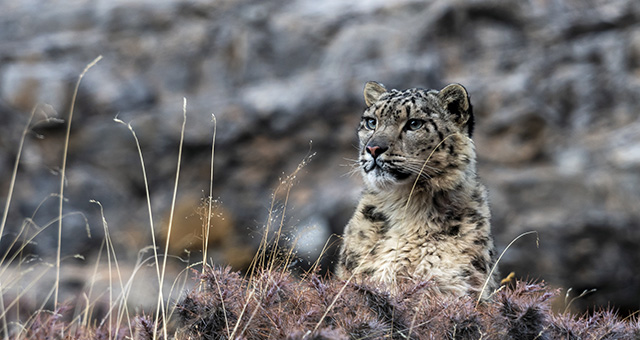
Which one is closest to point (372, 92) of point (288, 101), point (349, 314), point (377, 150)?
point (377, 150)

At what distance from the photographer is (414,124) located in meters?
4.87

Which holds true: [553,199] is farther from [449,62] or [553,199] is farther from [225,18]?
[225,18]

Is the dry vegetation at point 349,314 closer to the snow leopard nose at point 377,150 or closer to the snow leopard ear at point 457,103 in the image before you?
the snow leopard nose at point 377,150

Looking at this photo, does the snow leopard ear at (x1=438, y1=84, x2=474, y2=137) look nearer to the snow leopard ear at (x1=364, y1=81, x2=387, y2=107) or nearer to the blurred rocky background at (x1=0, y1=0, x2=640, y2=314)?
the snow leopard ear at (x1=364, y1=81, x2=387, y2=107)

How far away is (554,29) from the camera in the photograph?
34.3 ft

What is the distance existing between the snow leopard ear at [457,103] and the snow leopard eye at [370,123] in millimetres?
520

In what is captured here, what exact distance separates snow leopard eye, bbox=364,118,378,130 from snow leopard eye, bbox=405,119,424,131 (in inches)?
11.9

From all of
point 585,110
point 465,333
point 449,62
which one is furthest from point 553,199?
point 465,333

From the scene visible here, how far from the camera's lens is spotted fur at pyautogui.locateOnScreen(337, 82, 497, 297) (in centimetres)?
436

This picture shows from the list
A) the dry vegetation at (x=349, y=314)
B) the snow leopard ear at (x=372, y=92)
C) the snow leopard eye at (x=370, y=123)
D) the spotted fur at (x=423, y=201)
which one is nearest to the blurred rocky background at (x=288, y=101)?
the snow leopard ear at (x=372, y=92)

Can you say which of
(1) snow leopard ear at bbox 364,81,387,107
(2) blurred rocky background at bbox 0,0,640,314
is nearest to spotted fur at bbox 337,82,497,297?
(1) snow leopard ear at bbox 364,81,387,107

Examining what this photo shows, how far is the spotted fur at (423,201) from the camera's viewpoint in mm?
4363

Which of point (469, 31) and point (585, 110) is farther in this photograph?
point (469, 31)

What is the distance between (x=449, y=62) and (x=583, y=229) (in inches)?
129
